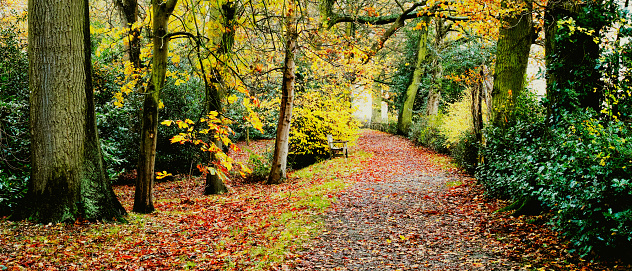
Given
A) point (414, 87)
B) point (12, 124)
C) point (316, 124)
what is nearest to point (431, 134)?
point (316, 124)

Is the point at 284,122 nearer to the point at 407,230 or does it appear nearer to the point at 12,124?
the point at 407,230

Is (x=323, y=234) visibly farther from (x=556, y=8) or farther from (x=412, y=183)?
(x=556, y=8)

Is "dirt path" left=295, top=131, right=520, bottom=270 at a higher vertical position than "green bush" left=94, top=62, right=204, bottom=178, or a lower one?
lower

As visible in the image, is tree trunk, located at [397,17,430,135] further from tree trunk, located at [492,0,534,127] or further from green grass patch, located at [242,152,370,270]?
tree trunk, located at [492,0,534,127]

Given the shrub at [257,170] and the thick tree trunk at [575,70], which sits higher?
the thick tree trunk at [575,70]

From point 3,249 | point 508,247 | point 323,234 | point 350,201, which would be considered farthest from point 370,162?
point 3,249

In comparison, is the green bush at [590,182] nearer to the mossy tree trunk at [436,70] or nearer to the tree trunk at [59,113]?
the tree trunk at [59,113]

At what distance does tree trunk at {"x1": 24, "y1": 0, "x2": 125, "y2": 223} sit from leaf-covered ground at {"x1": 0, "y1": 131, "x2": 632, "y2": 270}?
0.37 m

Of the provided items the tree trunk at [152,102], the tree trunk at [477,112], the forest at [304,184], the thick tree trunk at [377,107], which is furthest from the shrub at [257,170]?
the thick tree trunk at [377,107]

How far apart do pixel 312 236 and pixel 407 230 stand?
1.58 m

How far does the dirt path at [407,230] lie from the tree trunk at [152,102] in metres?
3.38

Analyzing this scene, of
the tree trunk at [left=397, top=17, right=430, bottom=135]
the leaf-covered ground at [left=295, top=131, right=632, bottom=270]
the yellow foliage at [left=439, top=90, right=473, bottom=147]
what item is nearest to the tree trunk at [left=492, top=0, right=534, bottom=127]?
the leaf-covered ground at [left=295, top=131, right=632, bottom=270]

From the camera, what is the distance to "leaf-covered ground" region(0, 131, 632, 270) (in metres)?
4.57

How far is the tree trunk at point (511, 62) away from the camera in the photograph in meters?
8.48
